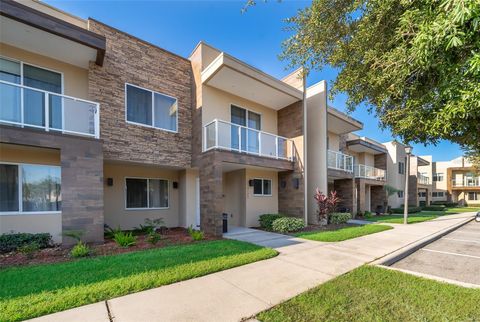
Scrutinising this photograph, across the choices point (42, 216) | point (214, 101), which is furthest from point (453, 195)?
point (42, 216)

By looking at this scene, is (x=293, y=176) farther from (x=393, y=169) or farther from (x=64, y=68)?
(x=393, y=169)

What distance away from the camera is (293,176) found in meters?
13.2

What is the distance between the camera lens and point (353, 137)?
2348 centimetres

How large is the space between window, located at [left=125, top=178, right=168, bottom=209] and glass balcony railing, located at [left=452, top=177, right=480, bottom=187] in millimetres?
53185

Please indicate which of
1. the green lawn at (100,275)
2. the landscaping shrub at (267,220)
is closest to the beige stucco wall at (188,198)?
the landscaping shrub at (267,220)

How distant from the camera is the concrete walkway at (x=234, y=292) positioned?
362 cm

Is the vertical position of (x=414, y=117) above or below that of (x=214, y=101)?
below

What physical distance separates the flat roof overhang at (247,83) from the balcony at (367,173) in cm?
1083

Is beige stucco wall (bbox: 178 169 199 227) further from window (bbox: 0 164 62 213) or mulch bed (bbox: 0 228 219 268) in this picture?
window (bbox: 0 164 62 213)

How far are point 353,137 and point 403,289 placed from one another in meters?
21.1

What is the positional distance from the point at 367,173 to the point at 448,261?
53.0 ft

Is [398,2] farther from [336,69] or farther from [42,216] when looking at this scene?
Answer: [42,216]

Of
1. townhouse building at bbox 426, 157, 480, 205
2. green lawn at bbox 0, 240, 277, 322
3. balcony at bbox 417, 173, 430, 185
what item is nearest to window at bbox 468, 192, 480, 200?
townhouse building at bbox 426, 157, 480, 205

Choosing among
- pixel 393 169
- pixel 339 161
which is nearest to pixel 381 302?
pixel 339 161
